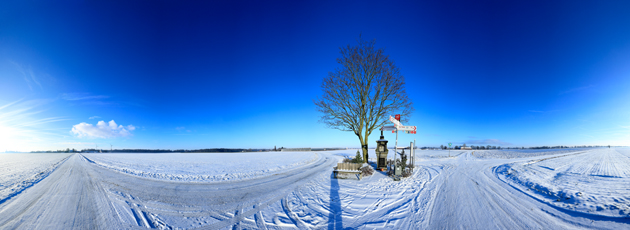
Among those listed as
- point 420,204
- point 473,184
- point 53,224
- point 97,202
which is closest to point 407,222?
point 420,204

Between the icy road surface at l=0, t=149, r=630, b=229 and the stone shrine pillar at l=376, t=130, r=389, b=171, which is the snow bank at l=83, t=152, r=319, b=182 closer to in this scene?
the icy road surface at l=0, t=149, r=630, b=229

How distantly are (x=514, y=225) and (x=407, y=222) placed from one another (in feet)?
7.93

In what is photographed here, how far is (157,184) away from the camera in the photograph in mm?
9391

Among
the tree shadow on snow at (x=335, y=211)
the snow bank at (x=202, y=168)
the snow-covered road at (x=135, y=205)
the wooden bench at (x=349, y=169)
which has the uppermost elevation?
the wooden bench at (x=349, y=169)

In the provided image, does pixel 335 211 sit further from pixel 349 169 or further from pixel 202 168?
pixel 202 168

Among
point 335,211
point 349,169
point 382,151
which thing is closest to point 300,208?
point 335,211

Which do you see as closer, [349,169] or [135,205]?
[135,205]

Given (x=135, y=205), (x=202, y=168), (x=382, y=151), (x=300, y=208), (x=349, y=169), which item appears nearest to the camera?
(x=300, y=208)

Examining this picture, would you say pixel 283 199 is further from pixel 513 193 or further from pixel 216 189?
pixel 513 193

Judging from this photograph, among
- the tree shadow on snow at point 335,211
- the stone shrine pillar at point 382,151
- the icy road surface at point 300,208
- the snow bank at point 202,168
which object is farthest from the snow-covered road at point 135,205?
the stone shrine pillar at point 382,151

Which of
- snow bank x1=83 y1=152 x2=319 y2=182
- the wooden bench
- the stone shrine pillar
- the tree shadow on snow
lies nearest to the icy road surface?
the tree shadow on snow

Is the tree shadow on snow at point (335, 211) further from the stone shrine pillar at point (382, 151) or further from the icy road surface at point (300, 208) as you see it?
the stone shrine pillar at point (382, 151)

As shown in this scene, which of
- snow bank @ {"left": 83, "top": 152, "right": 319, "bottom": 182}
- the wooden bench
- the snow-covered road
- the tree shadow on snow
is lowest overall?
snow bank @ {"left": 83, "top": 152, "right": 319, "bottom": 182}

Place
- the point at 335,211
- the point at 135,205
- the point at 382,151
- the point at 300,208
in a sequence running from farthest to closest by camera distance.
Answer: the point at 382,151, the point at 135,205, the point at 300,208, the point at 335,211
